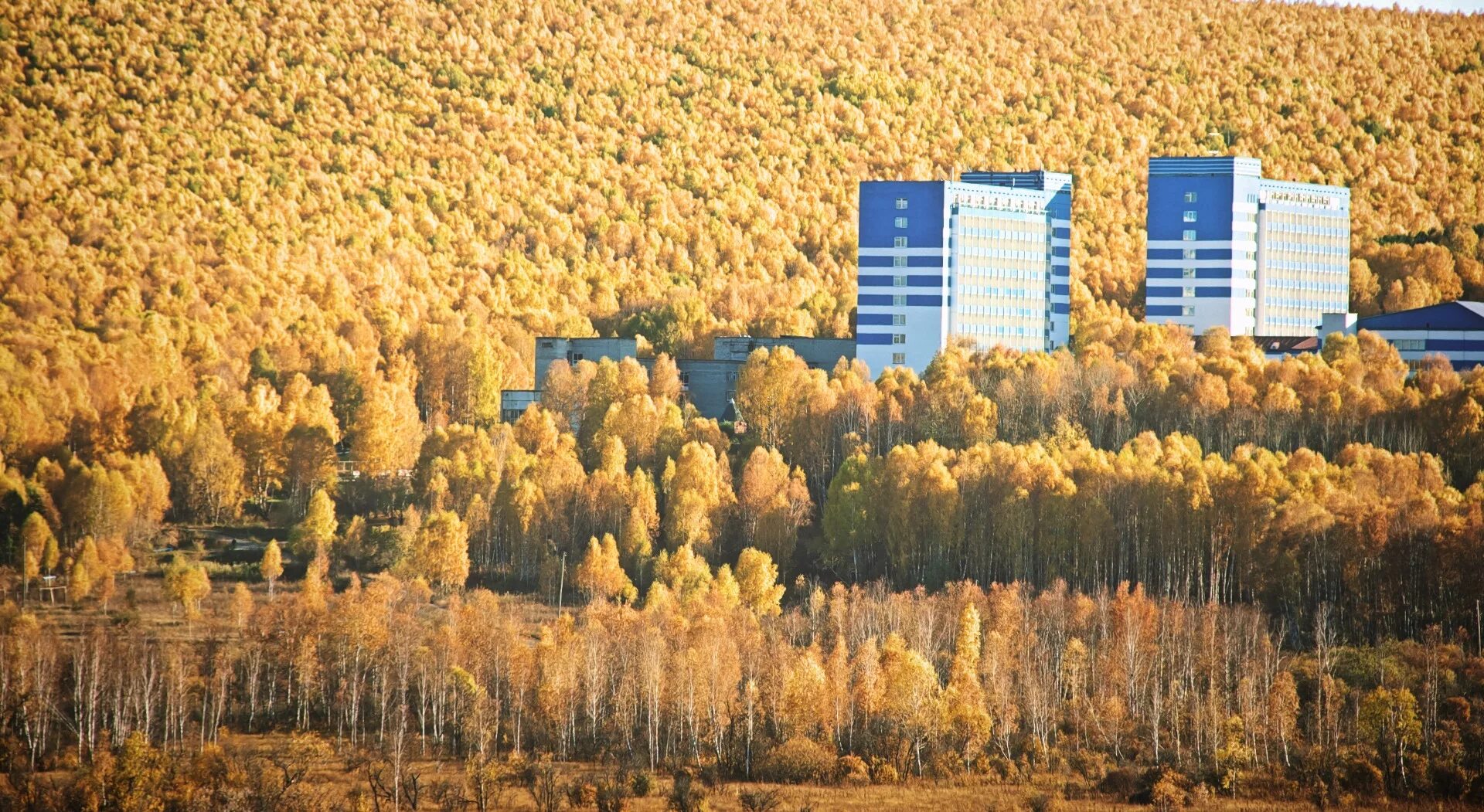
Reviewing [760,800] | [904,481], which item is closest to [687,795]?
[760,800]

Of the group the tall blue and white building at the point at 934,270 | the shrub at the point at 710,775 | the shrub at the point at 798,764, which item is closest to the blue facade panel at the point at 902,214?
the tall blue and white building at the point at 934,270

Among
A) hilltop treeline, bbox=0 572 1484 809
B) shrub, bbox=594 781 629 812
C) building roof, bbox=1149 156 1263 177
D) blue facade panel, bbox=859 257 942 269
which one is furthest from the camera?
building roof, bbox=1149 156 1263 177

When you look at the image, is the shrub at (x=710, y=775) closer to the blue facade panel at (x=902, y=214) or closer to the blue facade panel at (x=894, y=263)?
the blue facade panel at (x=894, y=263)

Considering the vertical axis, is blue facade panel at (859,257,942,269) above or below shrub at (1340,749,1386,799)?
above

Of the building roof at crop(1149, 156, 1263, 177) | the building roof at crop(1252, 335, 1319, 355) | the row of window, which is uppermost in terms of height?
the building roof at crop(1149, 156, 1263, 177)

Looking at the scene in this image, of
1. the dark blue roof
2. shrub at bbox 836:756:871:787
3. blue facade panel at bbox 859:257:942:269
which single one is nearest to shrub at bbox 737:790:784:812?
shrub at bbox 836:756:871:787

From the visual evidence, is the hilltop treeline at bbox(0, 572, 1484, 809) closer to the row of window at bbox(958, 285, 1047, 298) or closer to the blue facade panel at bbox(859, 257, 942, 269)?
the blue facade panel at bbox(859, 257, 942, 269)
